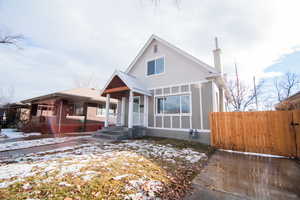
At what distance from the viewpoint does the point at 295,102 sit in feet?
33.2

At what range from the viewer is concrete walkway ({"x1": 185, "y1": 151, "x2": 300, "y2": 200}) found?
2.64 metres

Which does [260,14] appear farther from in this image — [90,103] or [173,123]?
[90,103]

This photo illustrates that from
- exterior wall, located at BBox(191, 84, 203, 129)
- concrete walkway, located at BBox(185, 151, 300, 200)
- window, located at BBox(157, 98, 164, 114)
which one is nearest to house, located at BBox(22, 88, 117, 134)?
window, located at BBox(157, 98, 164, 114)

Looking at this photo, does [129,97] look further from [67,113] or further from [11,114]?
[11,114]

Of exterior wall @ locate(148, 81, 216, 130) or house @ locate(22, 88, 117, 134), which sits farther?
house @ locate(22, 88, 117, 134)

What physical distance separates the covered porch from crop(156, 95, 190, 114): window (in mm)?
1019

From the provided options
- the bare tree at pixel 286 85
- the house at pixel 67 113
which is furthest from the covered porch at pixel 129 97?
the bare tree at pixel 286 85

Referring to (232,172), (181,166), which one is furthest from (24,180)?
(232,172)

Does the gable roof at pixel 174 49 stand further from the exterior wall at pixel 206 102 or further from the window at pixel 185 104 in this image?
the window at pixel 185 104

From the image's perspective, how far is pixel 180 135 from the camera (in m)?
8.38

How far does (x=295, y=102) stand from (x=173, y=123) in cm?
1015

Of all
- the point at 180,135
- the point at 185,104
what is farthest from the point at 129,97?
Answer: the point at 180,135

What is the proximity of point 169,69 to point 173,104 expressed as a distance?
262cm

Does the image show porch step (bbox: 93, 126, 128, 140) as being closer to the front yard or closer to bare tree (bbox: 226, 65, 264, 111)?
the front yard
